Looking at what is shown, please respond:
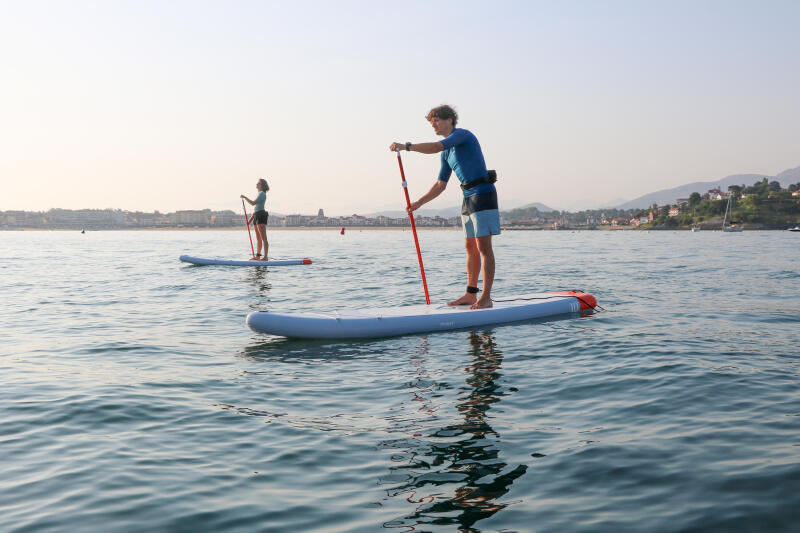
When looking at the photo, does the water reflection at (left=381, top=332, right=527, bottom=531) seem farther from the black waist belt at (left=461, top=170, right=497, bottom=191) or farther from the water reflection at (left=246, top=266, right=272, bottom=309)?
the water reflection at (left=246, top=266, right=272, bottom=309)

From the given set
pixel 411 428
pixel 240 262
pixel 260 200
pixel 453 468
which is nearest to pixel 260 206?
pixel 260 200

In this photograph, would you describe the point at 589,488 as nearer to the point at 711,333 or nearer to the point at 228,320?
the point at 711,333

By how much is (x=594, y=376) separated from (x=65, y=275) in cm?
2106

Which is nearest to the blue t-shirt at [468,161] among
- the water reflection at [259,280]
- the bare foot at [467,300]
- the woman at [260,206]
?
the bare foot at [467,300]

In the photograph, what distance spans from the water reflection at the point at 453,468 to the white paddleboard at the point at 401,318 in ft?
9.03

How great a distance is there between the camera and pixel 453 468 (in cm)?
358

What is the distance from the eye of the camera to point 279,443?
163 inches

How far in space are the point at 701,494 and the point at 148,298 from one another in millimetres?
12913

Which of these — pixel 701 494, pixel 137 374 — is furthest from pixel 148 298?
pixel 701 494

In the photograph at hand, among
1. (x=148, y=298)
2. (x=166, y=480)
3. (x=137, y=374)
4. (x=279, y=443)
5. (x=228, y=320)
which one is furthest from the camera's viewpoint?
(x=148, y=298)

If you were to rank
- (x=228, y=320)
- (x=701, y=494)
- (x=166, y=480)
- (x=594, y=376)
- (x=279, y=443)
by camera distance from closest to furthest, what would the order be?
(x=701, y=494) → (x=166, y=480) → (x=279, y=443) → (x=594, y=376) → (x=228, y=320)

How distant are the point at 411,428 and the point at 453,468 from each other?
850mm

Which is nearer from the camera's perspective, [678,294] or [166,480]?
[166,480]

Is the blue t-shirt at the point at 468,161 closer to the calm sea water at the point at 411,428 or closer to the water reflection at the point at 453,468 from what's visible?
the calm sea water at the point at 411,428
